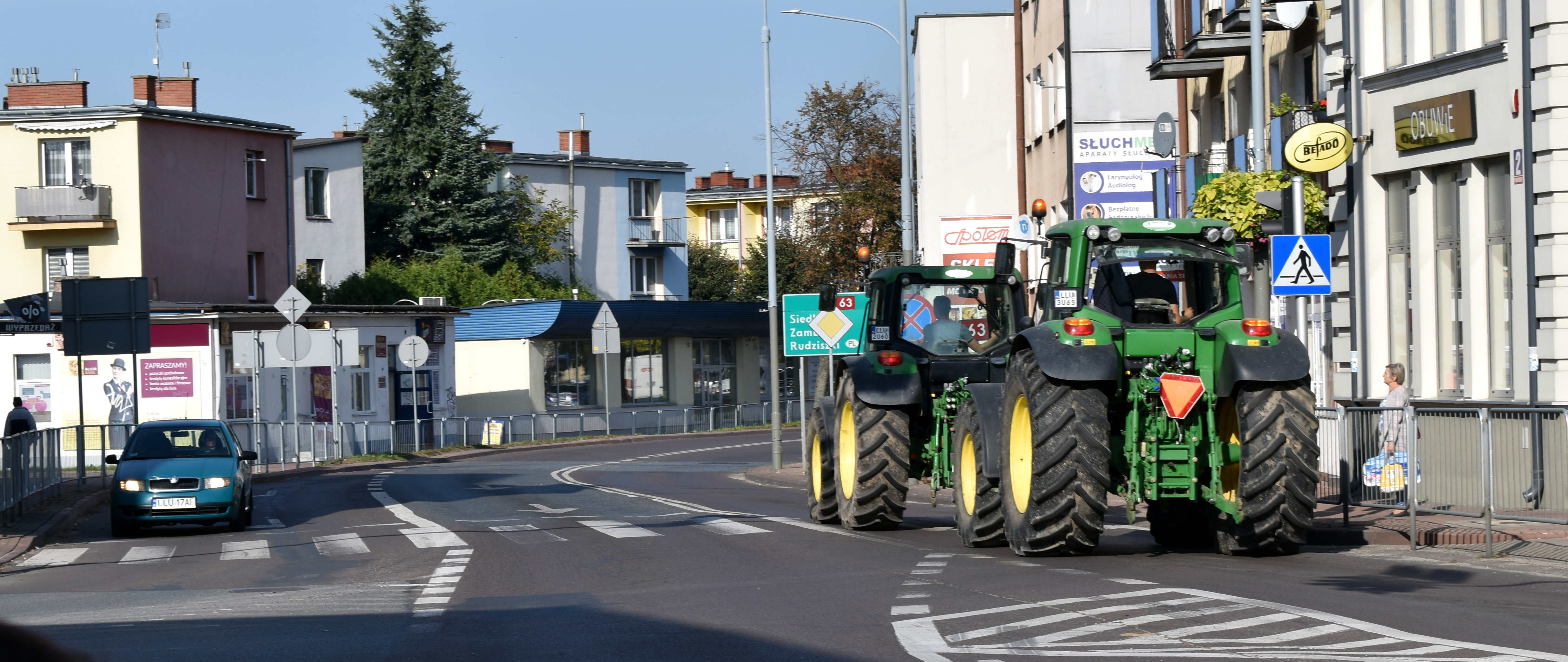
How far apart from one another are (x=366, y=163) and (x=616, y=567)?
53503 mm

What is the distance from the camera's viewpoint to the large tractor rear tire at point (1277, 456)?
38.1 ft

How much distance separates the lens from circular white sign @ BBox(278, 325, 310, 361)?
1373 inches

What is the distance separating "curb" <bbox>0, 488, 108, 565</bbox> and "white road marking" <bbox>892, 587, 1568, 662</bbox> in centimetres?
1144

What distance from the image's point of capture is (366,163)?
64.2 m

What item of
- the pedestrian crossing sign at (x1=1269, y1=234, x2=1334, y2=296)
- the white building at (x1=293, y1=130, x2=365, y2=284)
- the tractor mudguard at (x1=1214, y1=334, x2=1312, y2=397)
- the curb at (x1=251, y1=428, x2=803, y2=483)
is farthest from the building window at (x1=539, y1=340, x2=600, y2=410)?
the tractor mudguard at (x1=1214, y1=334, x2=1312, y2=397)

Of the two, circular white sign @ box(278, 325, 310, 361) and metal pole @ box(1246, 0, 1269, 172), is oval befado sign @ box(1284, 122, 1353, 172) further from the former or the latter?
circular white sign @ box(278, 325, 310, 361)

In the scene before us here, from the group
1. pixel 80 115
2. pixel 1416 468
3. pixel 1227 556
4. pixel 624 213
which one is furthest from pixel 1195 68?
pixel 624 213

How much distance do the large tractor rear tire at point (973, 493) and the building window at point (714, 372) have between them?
4938cm

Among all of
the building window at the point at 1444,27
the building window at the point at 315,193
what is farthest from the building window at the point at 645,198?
the building window at the point at 1444,27

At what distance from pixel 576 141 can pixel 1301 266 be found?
6462cm

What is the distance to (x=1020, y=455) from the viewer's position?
1252 centimetres

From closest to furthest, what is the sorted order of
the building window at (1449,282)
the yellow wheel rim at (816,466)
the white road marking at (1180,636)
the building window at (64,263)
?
1. the white road marking at (1180,636)
2. the yellow wheel rim at (816,466)
3. the building window at (1449,282)
4. the building window at (64,263)

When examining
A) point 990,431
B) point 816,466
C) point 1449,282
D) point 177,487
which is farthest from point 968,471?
point 177,487

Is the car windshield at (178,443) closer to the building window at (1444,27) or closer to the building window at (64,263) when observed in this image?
the building window at (1444,27)
